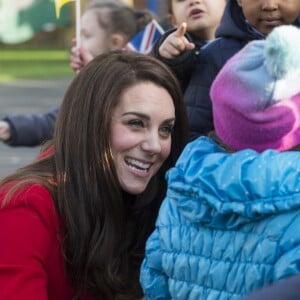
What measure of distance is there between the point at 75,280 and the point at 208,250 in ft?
2.45

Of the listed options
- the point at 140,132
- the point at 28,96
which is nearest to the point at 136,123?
the point at 140,132

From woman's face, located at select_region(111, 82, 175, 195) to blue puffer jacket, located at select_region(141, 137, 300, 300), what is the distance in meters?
0.46

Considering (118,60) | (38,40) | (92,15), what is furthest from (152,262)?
(38,40)

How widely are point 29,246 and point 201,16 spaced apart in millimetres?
1645

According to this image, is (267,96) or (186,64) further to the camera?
(186,64)

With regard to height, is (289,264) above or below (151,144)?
above

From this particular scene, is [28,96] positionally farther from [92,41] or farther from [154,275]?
[154,275]

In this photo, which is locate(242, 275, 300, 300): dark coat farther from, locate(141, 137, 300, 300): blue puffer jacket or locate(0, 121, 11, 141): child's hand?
locate(0, 121, 11, 141): child's hand

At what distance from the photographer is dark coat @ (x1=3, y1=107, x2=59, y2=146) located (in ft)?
16.8

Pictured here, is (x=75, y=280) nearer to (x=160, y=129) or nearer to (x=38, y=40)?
(x=160, y=129)

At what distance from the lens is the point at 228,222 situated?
2.36 meters

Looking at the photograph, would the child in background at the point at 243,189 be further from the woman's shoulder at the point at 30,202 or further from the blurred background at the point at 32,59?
the blurred background at the point at 32,59

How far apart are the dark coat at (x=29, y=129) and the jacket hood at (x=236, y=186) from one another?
2.73 metres

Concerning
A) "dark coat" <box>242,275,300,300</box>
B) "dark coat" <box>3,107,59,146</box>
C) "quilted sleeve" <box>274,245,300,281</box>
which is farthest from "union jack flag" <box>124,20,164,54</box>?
"dark coat" <box>242,275,300,300</box>
